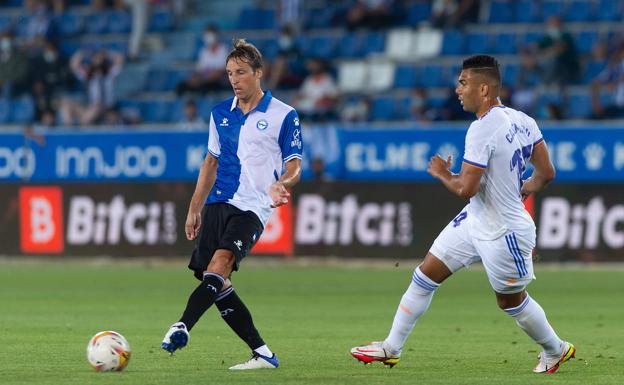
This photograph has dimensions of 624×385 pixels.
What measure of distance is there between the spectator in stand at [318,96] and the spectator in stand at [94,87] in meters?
4.32

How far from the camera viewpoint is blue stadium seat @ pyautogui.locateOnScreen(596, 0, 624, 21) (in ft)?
89.4

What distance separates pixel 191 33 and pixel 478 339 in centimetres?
2034

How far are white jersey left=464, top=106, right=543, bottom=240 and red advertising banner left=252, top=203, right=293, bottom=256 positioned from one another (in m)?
13.6

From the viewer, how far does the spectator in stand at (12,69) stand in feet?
99.6

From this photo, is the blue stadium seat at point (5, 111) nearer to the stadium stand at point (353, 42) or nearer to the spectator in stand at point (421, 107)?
the stadium stand at point (353, 42)

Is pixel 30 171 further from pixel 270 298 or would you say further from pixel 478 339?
pixel 478 339

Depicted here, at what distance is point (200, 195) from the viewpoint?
32.9 ft

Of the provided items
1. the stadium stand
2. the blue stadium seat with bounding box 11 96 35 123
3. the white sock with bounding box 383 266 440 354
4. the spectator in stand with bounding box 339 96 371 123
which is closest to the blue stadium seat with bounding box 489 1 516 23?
the stadium stand

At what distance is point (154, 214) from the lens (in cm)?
2417

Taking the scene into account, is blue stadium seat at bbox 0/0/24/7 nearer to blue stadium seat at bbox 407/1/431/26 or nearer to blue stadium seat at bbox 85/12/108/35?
blue stadium seat at bbox 85/12/108/35

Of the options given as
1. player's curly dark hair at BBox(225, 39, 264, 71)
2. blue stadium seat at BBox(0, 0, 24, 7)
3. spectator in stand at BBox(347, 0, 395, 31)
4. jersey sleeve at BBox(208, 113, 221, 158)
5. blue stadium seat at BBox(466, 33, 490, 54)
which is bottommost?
blue stadium seat at BBox(466, 33, 490, 54)

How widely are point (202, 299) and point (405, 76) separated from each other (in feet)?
63.2

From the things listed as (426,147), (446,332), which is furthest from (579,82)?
(446,332)

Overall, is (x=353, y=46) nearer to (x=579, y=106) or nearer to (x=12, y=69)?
(x=579, y=106)
